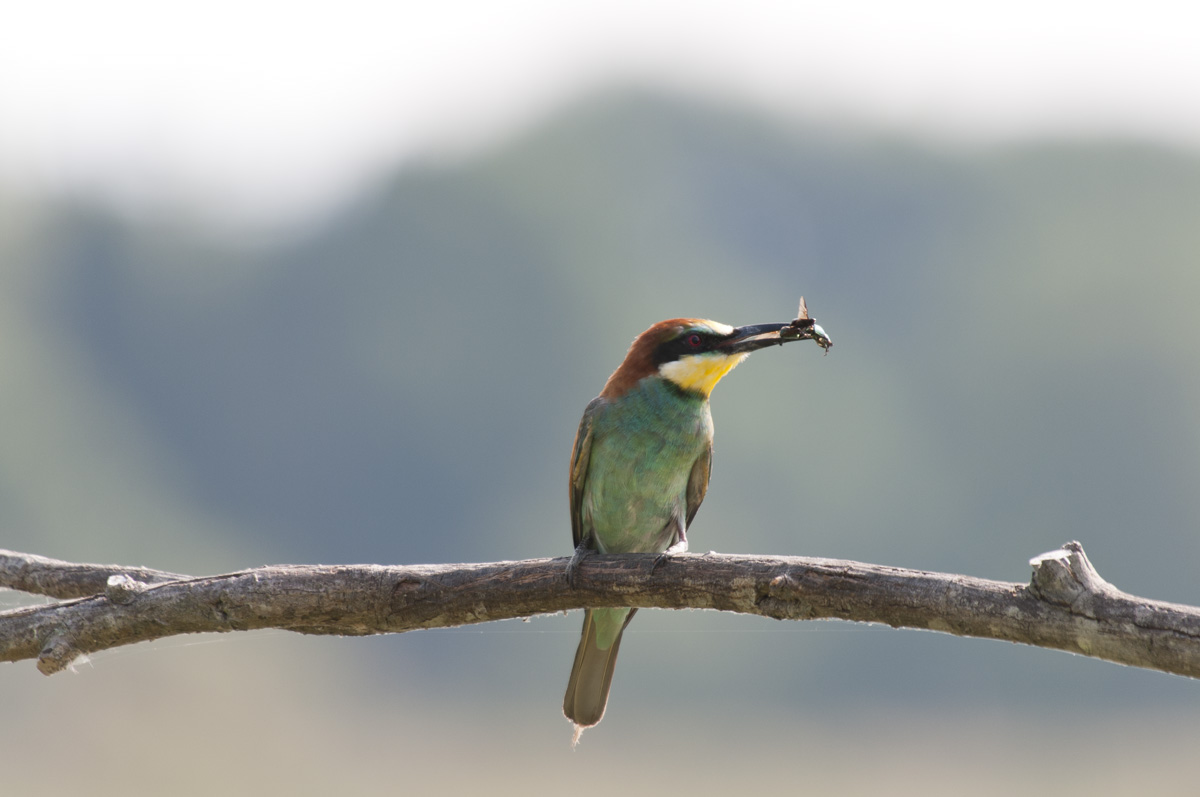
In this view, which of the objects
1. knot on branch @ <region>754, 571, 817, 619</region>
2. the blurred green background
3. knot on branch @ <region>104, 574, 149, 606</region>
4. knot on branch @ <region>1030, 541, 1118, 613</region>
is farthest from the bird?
the blurred green background

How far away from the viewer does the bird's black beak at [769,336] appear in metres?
3.64

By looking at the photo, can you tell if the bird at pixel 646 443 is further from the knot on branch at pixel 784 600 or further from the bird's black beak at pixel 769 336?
the knot on branch at pixel 784 600

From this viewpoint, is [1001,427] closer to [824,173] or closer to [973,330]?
[973,330]

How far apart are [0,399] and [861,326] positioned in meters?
22.4

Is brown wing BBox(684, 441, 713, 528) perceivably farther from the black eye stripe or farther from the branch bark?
the branch bark

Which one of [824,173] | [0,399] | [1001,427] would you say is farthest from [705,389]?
[824,173]

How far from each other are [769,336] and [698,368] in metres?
0.26

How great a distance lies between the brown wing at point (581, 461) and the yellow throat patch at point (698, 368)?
277 millimetres

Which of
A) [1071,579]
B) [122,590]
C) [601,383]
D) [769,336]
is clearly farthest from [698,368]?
[601,383]

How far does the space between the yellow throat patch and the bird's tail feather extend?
0.84 meters

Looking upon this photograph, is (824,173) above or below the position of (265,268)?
above

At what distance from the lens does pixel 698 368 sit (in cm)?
374

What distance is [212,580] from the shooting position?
2.79m

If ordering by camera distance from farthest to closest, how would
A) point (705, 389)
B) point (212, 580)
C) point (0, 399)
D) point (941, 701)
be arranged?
1. point (941, 701)
2. point (0, 399)
3. point (705, 389)
4. point (212, 580)
